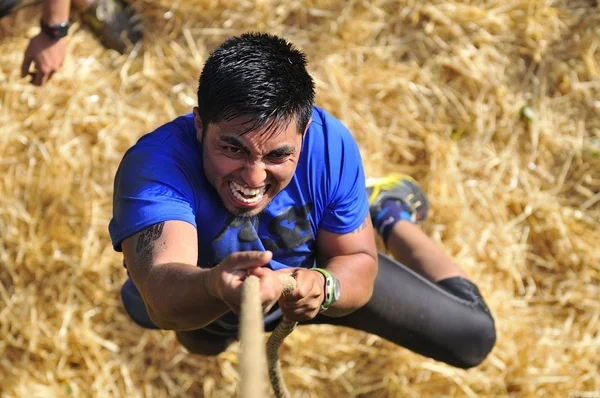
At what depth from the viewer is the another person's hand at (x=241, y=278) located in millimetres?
1511

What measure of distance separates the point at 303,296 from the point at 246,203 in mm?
388

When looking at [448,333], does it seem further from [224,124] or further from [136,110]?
[136,110]

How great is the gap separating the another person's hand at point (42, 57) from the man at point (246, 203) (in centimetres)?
119

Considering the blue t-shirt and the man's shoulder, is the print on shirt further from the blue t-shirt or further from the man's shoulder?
the man's shoulder

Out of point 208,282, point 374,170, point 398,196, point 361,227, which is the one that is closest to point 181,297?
point 208,282

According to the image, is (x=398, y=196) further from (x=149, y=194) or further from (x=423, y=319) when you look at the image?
(x=149, y=194)

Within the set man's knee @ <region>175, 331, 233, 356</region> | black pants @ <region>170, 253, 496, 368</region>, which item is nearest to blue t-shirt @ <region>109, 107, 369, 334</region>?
black pants @ <region>170, 253, 496, 368</region>

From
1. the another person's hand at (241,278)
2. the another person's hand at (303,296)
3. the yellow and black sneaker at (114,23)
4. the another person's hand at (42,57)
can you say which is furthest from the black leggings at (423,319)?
the yellow and black sneaker at (114,23)

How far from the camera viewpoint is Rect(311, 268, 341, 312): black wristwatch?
1992 mm

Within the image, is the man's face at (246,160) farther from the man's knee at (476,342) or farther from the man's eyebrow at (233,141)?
the man's knee at (476,342)

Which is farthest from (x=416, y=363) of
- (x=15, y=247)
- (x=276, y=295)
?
(x=276, y=295)

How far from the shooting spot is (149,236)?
6.37ft

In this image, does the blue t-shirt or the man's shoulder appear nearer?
the blue t-shirt

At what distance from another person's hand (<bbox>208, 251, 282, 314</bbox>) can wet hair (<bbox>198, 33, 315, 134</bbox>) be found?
1.54 feet
